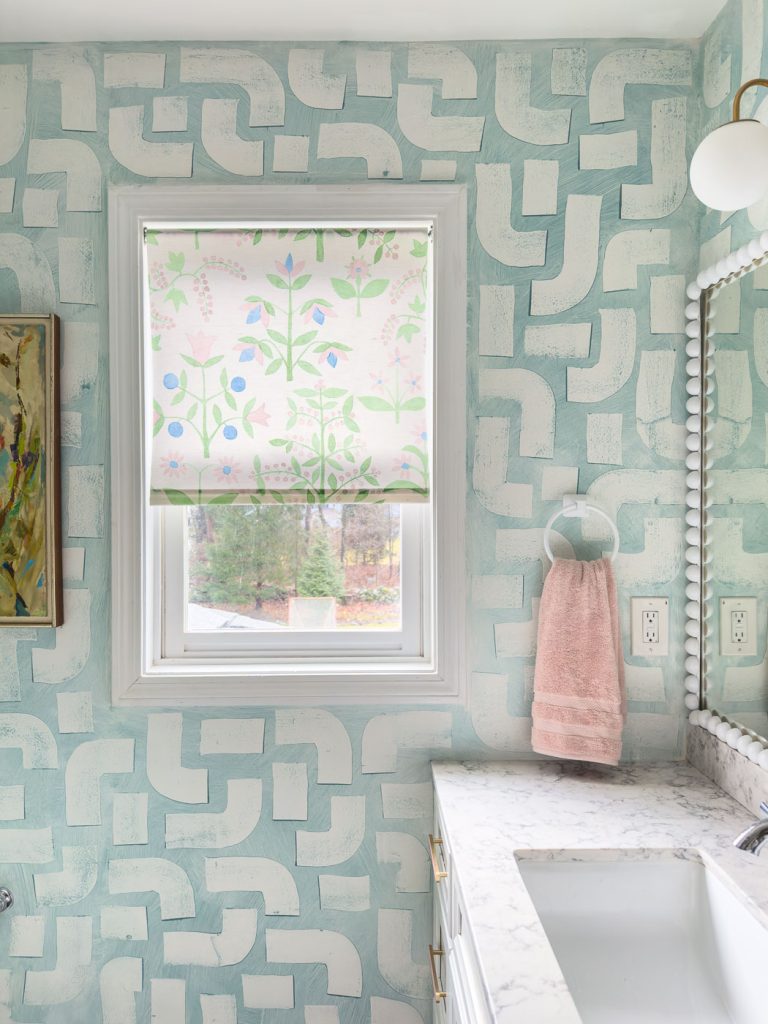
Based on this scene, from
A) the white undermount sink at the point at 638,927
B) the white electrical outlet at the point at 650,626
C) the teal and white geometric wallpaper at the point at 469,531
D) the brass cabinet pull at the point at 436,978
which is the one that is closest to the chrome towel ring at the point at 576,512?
the teal and white geometric wallpaper at the point at 469,531

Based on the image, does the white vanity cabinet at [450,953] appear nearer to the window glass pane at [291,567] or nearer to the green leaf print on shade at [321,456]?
the window glass pane at [291,567]

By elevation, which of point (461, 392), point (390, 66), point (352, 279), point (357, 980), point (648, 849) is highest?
point (390, 66)

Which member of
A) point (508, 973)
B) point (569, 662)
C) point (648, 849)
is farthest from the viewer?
point (569, 662)

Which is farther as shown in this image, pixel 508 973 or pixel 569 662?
pixel 569 662

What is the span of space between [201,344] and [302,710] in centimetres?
87

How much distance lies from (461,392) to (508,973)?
3.59ft

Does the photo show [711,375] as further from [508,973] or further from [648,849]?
[508,973]

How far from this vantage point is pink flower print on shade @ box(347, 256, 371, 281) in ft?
5.38

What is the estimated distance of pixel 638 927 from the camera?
48.2 inches

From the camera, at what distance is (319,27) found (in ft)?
5.03

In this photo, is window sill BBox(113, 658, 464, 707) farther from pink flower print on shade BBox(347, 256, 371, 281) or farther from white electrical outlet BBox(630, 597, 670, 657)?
pink flower print on shade BBox(347, 256, 371, 281)

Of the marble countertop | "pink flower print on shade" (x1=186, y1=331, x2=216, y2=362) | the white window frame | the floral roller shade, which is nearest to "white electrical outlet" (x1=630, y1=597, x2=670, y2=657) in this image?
the marble countertop

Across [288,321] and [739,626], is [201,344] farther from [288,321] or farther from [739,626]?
[739,626]

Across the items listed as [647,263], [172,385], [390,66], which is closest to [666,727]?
[647,263]
